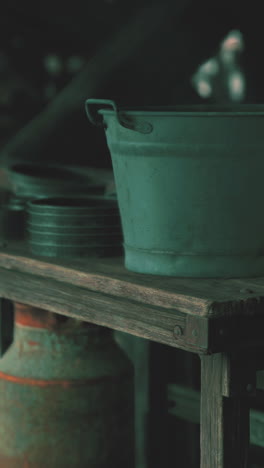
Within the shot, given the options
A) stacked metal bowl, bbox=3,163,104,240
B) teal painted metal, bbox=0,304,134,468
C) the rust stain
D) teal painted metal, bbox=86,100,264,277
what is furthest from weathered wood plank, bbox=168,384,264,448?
teal painted metal, bbox=86,100,264,277

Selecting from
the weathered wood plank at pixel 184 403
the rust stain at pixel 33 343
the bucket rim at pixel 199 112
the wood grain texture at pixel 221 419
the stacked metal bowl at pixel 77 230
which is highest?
the bucket rim at pixel 199 112

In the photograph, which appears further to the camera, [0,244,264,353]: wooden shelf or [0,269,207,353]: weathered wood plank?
[0,269,207,353]: weathered wood plank

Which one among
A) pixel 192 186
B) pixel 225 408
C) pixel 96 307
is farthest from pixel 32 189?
pixel 225 408

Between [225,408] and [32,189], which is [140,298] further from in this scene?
[32,189]

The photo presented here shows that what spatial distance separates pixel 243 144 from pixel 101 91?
5.80 ft

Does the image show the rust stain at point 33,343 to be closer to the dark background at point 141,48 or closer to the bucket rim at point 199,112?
the bucket rim at point 199,112

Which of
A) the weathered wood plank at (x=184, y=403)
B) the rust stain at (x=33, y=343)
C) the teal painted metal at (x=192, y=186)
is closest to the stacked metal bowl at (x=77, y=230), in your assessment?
the teal painted metal at (x=192, y=186)

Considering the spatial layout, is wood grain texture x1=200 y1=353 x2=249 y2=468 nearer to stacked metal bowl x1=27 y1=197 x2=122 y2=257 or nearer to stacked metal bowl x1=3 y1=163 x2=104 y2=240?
stacked metal bowl x1=27 y1=197 x2=122 y2=257

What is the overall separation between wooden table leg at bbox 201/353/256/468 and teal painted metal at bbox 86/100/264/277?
0.26m

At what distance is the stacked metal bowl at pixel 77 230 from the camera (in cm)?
256

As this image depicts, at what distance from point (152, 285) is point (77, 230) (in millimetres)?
438

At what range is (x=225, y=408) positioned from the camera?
6.86ft

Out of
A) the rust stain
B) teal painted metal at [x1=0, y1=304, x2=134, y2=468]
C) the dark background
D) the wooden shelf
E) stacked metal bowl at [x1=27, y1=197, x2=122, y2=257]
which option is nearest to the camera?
the wooden shelf

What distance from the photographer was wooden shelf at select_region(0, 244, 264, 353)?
203 centimetres
